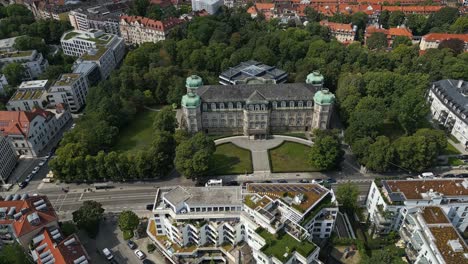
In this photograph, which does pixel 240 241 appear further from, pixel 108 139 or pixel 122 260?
pixel 108 139

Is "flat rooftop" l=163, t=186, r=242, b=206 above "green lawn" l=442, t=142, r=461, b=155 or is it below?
above

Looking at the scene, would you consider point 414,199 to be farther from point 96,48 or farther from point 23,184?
point 96,48

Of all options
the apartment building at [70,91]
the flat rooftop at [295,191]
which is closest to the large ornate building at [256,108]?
the flat rooftop at [295,191]

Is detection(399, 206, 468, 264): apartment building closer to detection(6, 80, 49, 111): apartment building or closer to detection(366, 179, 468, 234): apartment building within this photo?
detection(366, 179, 468, 234): apartment building

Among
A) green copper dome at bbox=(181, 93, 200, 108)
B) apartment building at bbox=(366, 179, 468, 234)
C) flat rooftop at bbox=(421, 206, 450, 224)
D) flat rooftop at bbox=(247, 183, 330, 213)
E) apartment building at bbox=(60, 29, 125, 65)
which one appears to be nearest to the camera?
flat rooftop at bbox=(421, 206, 450, 224)

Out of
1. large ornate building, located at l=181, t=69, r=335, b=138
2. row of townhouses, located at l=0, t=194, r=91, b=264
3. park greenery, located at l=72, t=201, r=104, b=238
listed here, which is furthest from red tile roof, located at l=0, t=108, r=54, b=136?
large ornate building, located at l=181, t=69, r=335, b=138

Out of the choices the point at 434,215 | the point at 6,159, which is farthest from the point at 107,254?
the point at 434,215
